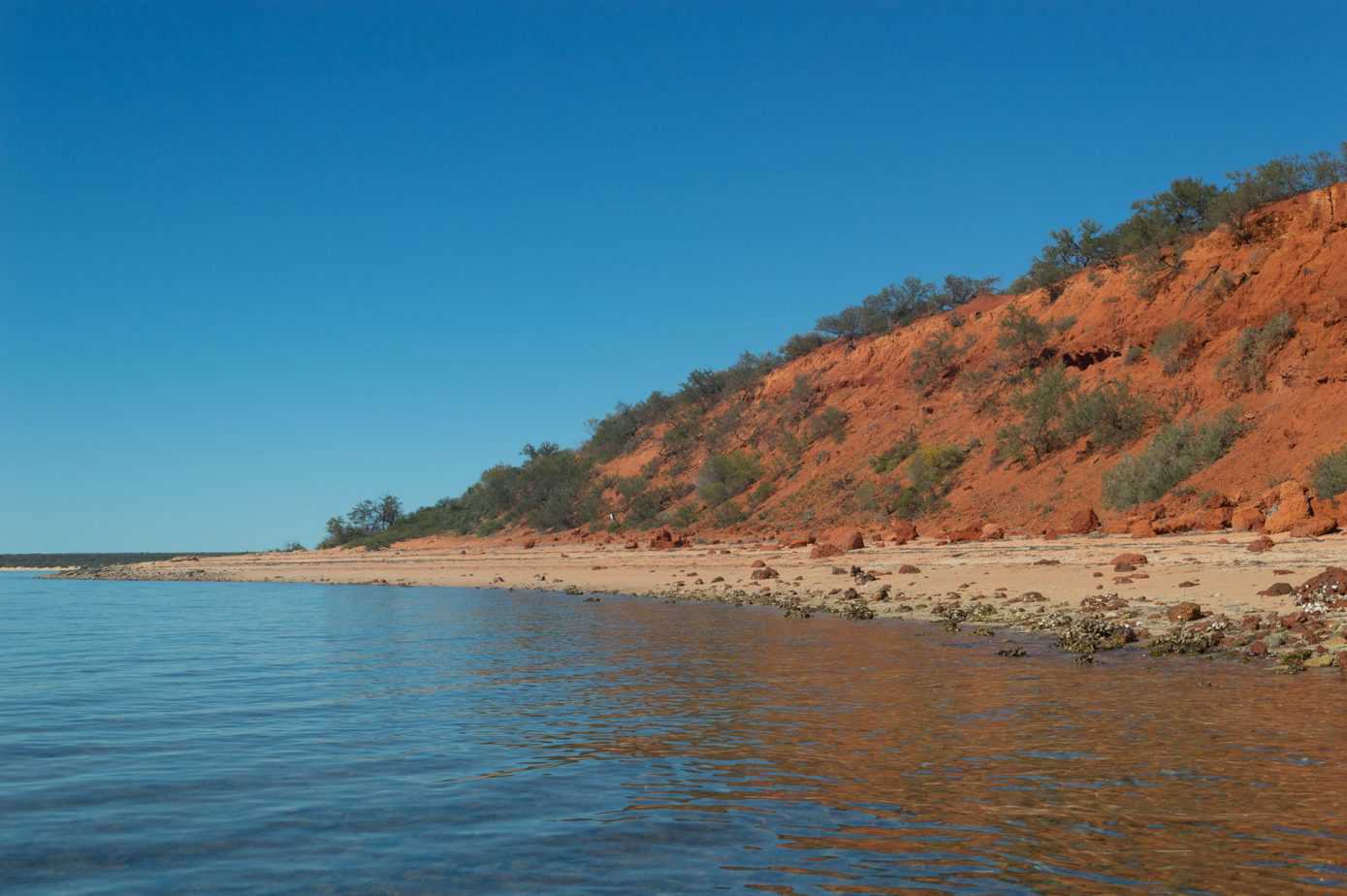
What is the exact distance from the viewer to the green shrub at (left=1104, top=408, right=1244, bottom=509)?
31.2 metres

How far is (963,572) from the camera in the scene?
23984mm

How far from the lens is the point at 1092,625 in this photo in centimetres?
1377

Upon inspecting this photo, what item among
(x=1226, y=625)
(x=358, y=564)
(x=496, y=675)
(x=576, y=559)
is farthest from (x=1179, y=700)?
(x=358, y=564)

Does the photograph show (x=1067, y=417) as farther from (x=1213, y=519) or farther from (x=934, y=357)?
(x=934, y=357)

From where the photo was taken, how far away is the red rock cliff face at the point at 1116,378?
1184 inches

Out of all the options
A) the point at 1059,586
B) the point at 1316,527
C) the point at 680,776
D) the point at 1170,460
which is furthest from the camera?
the point at 1170,460

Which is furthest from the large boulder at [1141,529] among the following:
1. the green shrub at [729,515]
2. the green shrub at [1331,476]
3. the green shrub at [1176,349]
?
the green shrub at [729,515]

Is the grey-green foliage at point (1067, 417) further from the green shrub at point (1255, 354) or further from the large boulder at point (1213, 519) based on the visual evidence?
the large boulder at point (1213, 519)

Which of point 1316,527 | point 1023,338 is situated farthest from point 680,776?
point 1023,338

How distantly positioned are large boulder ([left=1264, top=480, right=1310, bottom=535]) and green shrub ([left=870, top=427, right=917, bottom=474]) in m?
24.4

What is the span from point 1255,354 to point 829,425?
25177 millimetres

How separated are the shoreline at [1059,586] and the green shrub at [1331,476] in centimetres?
409

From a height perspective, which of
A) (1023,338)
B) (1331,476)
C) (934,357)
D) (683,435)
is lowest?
(1331,476)

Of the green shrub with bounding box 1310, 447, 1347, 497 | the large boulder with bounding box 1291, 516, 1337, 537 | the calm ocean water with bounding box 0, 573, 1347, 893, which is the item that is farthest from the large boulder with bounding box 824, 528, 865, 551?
the calm ocean water with bounding box 0, 573, 1347, 893
